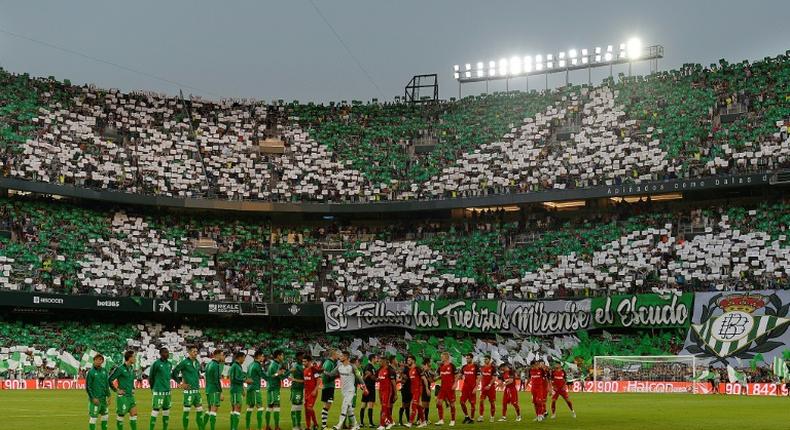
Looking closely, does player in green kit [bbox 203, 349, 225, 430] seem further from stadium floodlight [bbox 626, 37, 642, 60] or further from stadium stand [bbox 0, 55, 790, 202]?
stadium floodlight [bbox 626, 37, 642, 60]

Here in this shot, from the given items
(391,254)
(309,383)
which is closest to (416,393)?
(309,383)

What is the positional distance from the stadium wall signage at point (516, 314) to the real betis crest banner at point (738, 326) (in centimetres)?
101

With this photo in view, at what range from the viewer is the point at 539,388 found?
3516 centimetres

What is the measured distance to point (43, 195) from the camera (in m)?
72.8

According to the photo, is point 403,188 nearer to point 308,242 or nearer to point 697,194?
point 308,242

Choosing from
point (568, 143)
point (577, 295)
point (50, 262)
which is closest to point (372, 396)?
point (577, 295)

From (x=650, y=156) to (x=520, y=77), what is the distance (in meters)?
17.0

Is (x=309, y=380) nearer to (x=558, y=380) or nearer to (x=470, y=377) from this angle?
(x=470, y=377)

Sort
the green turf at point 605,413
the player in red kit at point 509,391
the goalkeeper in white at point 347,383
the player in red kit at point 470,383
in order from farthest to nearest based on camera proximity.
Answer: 1. the player in red kit at point 509,391
2. the player in red kit at point 470,383
3. the green turf at point 605,413
4. the goalkeeper in white at point 347,383

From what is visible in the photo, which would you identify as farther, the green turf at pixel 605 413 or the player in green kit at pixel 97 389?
the green turf at pixel 605 413

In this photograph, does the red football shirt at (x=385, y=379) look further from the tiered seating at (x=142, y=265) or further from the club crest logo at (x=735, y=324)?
the tiered seating at (x=142, y=265)

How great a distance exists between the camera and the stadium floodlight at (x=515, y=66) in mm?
83938

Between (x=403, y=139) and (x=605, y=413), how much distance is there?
154ft

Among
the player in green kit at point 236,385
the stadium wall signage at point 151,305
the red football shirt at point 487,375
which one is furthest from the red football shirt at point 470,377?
the stadium wall signage at point 151,305
